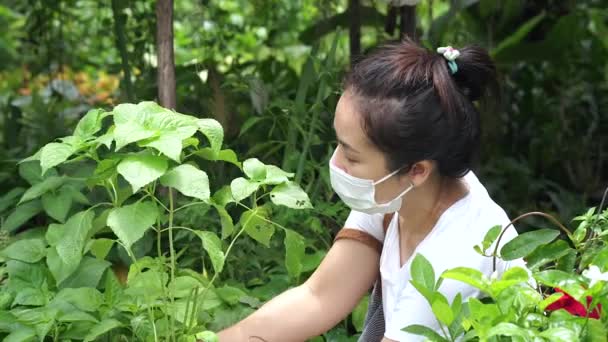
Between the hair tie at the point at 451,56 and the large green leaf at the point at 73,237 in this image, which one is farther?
the hair tie at the point at 451,56

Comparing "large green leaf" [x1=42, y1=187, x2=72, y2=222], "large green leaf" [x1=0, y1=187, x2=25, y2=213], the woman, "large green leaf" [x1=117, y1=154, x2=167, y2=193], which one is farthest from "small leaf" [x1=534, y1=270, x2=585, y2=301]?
"large green leaf" [x1=0, y1=187, x2=25, y2=213]

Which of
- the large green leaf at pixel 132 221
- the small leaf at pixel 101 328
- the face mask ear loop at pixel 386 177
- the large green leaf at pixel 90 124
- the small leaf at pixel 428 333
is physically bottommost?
the small leaf at pixel 101 328

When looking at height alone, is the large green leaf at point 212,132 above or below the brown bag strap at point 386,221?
above

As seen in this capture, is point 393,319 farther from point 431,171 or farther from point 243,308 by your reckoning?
point 243,308

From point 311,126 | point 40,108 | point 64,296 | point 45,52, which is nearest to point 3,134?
point 40,108

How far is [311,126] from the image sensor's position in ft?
10.6

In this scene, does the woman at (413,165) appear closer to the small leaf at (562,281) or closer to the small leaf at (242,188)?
the small leaf at (242,188)

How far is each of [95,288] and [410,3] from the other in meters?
1.38

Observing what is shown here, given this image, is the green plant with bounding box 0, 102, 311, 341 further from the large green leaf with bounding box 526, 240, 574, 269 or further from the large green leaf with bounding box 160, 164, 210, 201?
the large green leaf with bounding box 526, 240, 574, 269

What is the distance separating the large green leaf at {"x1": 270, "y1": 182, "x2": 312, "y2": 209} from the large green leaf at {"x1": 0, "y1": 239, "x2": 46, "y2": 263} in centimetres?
57

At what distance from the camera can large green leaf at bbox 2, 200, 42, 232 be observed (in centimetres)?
282

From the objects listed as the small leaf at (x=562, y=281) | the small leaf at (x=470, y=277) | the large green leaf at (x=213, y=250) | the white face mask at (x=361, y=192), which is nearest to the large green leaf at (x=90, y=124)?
the large green leaf at (x=213, y=250)

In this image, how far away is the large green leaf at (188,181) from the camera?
6.43 ft

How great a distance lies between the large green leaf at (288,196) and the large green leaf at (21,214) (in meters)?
0.95
